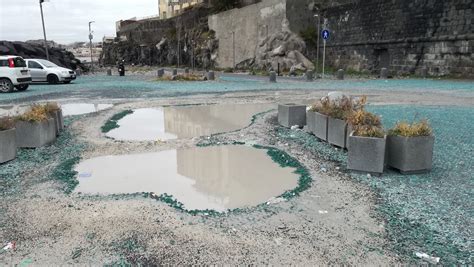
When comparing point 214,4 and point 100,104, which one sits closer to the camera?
point 100,104

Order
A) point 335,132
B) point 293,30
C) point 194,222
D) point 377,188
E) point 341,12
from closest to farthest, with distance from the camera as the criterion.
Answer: point 194,222
point 377,188
point 335,132
point 341,12
point 293,30

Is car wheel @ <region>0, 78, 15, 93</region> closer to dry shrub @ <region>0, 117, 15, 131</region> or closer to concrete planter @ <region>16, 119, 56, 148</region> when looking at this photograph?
concrete planter @ <region>16, 119, 56, 148</region>

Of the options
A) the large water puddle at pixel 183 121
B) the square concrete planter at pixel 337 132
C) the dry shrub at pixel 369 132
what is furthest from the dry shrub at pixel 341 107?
the large water puddle at pixel 183 121

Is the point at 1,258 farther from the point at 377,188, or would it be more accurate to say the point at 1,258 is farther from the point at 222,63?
the point at 222,63

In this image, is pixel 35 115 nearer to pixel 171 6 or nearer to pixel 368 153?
pixel 368 153

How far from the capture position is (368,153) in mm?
5727

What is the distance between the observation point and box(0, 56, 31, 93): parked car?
20.0 meters

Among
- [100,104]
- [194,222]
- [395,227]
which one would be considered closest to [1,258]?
[194,222]

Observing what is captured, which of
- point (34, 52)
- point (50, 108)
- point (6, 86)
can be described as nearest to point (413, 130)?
point (50, 108)

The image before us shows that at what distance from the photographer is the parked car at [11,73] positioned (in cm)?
2002

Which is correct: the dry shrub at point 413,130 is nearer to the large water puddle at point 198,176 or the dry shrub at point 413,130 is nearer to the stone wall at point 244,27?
the large water puddle at point 198,176

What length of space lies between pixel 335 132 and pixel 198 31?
48802 mm

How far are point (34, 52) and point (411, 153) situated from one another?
126 ft

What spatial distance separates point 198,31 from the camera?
53.4 metres
